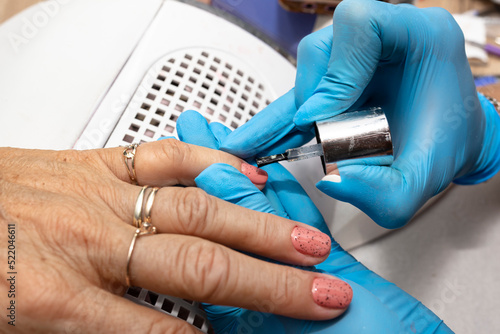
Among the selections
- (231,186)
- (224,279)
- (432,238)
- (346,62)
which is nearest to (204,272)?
(224,279)

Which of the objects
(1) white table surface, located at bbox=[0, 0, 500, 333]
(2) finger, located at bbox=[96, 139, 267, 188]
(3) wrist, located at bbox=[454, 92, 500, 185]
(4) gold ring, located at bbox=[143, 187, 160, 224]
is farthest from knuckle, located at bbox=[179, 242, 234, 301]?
(3) wrist, located at bbox=[454, 92, 500, 185]

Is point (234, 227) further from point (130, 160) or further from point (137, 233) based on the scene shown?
point (130, 160)

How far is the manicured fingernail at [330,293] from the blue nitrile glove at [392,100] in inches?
8.8

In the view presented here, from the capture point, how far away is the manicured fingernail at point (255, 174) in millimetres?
923

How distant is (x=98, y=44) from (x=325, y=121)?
78 cm

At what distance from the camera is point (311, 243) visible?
752 millimetres

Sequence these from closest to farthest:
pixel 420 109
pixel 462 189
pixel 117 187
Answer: pixel 117 187 → pixel 420 109 → pixel 462 189

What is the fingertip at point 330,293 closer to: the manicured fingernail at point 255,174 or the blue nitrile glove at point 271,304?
the blue nitrile glove at point 271,304

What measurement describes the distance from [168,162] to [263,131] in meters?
0.26

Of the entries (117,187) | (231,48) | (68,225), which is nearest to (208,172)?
(117,187)

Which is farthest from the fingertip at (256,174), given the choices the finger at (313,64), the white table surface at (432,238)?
the white table surface at (432,238)

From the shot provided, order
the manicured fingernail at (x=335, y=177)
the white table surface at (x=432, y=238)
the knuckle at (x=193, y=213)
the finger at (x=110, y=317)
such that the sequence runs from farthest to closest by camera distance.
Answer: the white table surface at (x=432, y=238) → the manicured fingernail at (x=335, y=177) → the knuckle at (x=193, y=213) → the finger at (x=110, y=317)

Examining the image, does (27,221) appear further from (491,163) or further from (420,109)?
(491,163)

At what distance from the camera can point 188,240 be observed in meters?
0.69
